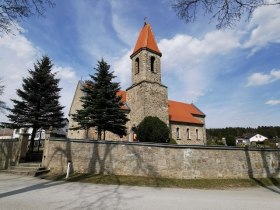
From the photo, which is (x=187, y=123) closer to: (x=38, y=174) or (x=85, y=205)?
(x=38, y=174)

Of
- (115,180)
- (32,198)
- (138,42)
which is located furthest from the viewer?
(138,42)

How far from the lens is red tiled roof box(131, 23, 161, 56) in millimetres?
28517

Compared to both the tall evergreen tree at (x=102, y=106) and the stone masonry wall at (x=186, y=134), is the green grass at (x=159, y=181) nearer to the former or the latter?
the tall evergreen tree at (x=102, y=106)

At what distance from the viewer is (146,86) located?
26.4m

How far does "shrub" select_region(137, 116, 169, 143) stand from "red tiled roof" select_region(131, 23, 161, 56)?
11.7 meters

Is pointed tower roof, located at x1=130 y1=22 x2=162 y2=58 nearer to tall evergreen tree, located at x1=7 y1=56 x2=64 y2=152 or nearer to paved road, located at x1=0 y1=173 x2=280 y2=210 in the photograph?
tall evergreen tree, located at x1=7 y1=56 x2=64 y2=152

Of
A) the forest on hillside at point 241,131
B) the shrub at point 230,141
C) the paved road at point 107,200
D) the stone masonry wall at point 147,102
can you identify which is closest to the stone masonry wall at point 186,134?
the shrub at point 230,141

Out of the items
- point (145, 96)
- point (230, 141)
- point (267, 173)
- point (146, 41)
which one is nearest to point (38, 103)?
point (145, 96)

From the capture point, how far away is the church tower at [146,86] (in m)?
26.2

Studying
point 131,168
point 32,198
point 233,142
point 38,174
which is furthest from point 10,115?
point 233,142

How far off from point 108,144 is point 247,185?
27.4 ft

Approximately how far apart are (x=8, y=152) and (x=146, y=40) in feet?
63.9

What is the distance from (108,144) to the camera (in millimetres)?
14047

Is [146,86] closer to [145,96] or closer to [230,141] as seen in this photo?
[145,96]
